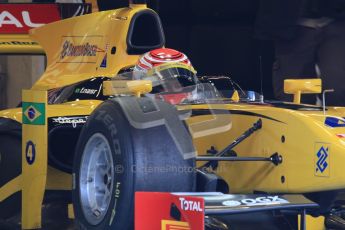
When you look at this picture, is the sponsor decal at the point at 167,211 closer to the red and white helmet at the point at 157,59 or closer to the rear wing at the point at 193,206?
the rear wing at the point at 193,206

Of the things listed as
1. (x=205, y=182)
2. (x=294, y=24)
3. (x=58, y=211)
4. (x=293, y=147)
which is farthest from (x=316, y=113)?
(x=294, y=24)

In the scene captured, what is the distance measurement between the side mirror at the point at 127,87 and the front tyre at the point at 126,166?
39 centimetres

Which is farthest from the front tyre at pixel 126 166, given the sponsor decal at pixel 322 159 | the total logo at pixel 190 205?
the sponsor decal at pixel 322 159

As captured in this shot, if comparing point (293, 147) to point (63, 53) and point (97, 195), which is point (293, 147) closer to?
point (97, 195)

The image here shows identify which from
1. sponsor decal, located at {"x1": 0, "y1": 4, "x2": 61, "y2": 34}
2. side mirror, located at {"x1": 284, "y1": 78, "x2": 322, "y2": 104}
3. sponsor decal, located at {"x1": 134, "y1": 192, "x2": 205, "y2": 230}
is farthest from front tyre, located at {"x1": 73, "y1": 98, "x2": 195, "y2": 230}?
sponsor decal, located at {"x1": 0, "y1": 4, "x2": 61, "y2": 34}

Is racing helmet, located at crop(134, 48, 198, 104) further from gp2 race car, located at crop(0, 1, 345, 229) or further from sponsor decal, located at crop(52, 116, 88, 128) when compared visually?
sponsor decal, located at crop(52, 116, 88, 128)

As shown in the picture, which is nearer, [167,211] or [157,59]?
[167,211]

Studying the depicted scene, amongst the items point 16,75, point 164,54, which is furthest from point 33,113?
point 16,75

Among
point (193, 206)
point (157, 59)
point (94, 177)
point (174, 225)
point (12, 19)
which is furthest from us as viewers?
point (12, 19)

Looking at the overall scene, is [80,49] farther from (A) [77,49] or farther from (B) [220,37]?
(B) [220,37]

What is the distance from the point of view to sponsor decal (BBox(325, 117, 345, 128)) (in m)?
4.85

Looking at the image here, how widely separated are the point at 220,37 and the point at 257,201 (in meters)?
7.17

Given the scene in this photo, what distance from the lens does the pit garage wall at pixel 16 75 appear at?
11992 mm

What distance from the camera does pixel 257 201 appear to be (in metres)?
4.45
